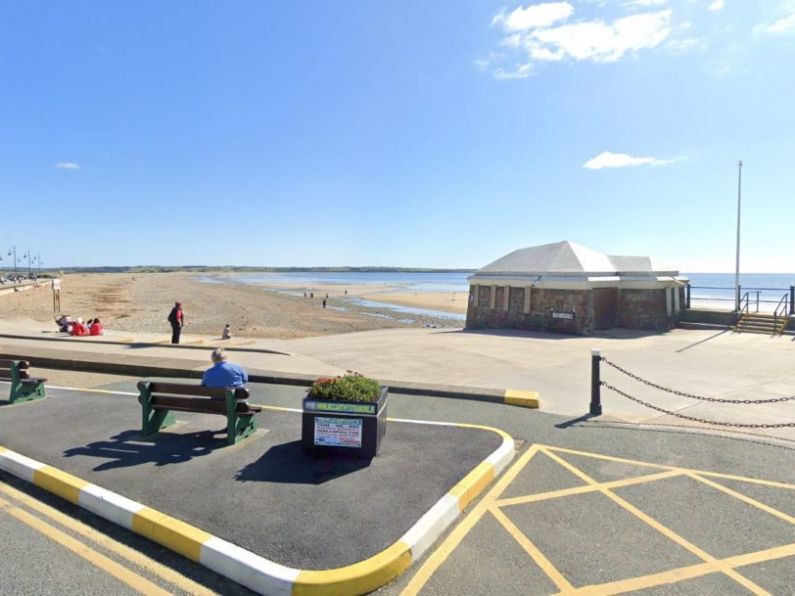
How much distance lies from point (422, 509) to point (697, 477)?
342cm

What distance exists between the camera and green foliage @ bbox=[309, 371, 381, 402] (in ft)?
19.8

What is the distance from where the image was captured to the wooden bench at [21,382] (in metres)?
8.61

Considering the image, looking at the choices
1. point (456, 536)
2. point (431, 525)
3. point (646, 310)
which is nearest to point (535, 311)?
point (646, 310)

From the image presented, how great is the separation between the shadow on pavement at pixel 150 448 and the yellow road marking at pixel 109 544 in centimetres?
71

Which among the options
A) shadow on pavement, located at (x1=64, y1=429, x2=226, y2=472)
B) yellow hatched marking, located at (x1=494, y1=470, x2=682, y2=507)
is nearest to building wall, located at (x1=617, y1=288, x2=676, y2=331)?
yellow hatched marking, located at (x1=494, y1=470, x2=682, y2=507)

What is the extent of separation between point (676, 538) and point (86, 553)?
17.1 feet

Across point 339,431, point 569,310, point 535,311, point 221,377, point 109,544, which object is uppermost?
point 569,310

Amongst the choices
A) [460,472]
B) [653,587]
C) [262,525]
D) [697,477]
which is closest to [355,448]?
[460,472]

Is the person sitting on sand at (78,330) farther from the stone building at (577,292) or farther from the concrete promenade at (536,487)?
the stone building at (577,292)

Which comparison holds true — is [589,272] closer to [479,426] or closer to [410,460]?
[479,426]

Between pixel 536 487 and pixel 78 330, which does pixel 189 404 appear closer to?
pixel 536 487

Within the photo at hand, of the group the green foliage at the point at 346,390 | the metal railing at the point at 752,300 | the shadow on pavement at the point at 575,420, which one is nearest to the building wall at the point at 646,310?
the metal railing at the point at 752,300

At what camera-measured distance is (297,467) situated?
18.9 feet

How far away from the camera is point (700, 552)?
4203mm
